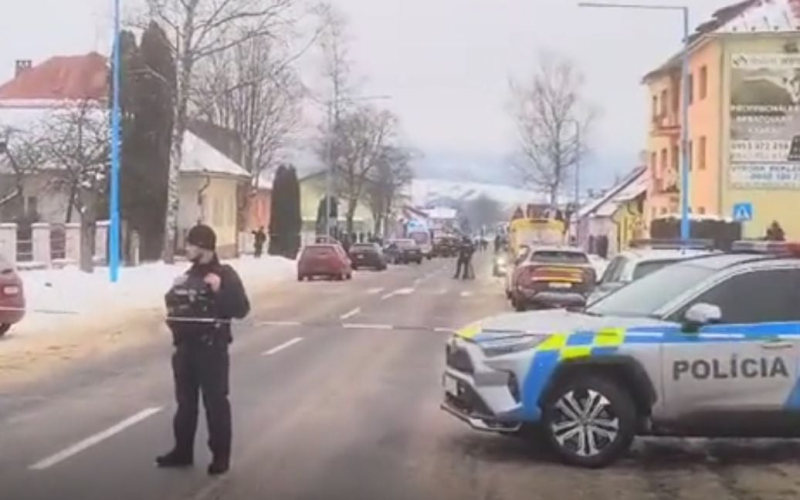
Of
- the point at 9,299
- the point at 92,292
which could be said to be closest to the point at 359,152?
the point at 92,292

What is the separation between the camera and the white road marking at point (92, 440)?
11.5 meters

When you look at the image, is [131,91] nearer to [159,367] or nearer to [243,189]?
[243,189]

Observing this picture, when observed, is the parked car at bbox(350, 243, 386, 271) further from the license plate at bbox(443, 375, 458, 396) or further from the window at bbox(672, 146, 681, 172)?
the license plate at bbox(443, 375, 458, 396)

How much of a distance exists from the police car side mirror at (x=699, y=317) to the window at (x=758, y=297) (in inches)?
7.9

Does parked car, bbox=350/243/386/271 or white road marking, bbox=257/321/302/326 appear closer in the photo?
white road marking, bbox=257/321/302/326

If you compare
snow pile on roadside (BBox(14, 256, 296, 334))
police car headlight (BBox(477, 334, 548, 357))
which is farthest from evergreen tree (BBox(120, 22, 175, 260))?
police car headlight (BBox(477, 334, 548, 357))

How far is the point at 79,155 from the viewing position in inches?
2345

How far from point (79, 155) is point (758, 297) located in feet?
164

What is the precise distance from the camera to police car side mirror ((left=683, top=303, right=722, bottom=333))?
452 inches

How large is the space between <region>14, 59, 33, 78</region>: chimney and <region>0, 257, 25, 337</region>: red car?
79.5 meters

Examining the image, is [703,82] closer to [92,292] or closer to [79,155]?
[79,155]

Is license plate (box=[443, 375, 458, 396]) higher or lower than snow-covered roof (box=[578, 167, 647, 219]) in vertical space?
lower

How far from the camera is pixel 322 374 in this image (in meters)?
18.8

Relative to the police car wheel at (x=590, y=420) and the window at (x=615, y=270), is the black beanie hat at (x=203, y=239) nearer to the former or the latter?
the police car wheel at (x=590, y=420)
